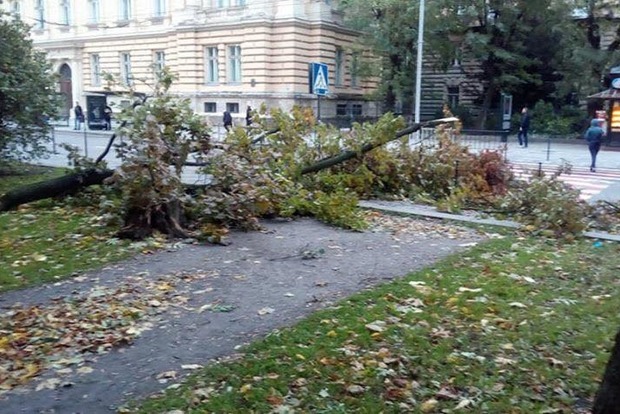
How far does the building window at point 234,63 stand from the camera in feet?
138

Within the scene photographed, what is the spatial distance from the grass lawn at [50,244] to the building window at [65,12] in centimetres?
4602

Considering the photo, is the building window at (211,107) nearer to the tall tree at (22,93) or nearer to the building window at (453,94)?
the building window at (453,94)

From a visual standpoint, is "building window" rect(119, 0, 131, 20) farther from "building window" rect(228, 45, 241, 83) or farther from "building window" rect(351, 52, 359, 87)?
"building window" rect(351, 52, 359, 87)

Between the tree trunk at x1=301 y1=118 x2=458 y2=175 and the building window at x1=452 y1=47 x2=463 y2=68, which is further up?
the building window at x1=452 y1=47 x2=463 y2=68

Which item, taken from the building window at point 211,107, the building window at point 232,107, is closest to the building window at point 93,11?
the building window at point 211,107

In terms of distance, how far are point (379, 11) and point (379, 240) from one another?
Result: 30.7m

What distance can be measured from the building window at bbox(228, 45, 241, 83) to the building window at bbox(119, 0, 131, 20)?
11.3 meters

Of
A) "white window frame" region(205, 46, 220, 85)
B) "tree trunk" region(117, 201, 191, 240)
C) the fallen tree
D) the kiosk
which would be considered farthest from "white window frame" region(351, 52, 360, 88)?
"tree trunk" region(117, 201, 191, 240)

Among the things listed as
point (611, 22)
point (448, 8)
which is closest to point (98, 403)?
point (448, 8)

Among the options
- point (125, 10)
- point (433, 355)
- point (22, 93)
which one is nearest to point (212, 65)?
point (125, 10)

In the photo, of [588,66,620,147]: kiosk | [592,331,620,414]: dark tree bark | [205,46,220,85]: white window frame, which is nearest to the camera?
[592,331,620,414]: dark tree bark

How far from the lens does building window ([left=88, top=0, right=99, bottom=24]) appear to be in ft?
167

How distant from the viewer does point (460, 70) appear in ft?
142

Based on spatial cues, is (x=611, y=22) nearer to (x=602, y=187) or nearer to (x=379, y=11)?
(x=379, y=11)
